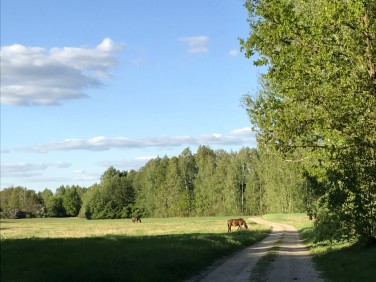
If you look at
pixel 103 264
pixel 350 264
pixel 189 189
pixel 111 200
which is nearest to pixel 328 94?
pixel 350 264

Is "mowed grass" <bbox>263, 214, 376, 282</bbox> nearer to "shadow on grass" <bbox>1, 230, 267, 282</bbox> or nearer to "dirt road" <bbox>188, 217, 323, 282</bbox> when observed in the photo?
"dirt road" <bbox>188, 217, 323, 282</bbox>

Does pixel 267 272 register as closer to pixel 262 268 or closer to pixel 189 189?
pixel 262 268

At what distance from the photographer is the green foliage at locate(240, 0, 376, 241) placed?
1948 cm

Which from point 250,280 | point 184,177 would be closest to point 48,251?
point 250,280

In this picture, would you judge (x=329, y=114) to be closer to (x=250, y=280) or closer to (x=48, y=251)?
Answer: (x=250, y=280)

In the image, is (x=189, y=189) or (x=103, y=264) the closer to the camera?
(x=103, y=264)

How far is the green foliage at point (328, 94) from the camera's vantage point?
1948cm

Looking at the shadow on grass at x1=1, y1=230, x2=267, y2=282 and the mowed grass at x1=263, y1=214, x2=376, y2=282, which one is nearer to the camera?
the shadow on grass at x1=1, y1=230, x2=267, y2=282

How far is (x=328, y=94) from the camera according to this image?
20.3 m

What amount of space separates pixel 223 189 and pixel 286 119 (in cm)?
14294

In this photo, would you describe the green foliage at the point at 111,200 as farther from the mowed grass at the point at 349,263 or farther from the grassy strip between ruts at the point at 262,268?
the mowed grass at the point at 349,263

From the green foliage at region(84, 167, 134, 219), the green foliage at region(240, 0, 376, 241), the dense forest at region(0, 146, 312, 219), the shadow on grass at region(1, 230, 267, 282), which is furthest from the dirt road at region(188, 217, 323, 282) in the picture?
the green foliage at region(84, 167, 134, 219)

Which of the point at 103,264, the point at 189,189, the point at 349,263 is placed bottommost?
the point at 349,263

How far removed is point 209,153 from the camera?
181375mm
